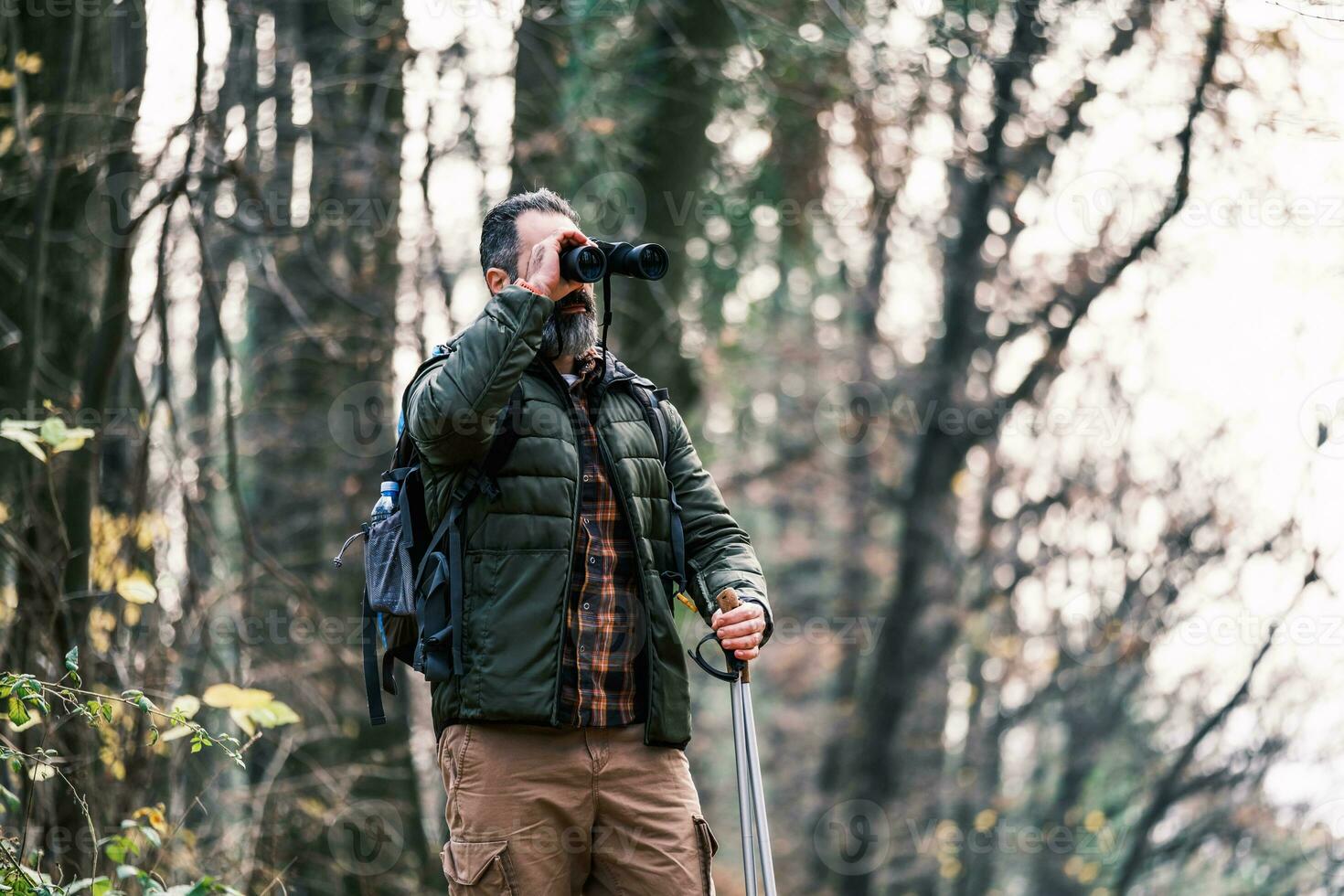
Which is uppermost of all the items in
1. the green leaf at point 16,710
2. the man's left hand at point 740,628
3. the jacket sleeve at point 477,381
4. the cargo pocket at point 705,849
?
the jacket sleeve at point 477,381

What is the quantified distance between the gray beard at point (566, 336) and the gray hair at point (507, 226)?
0.53 ft

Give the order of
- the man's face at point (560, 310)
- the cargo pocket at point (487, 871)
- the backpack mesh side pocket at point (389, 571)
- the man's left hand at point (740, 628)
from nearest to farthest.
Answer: the cargo pocket at point (487, 871)
the backpack mesh side pocket at point (389, 571)
the man's left hand at point (740, 628)
the man's face at point (560, 310)

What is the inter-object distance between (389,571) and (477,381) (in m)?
0.49

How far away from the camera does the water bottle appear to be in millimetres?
3254

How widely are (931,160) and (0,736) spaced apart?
8467mm

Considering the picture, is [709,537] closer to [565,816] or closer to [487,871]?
[565,816]

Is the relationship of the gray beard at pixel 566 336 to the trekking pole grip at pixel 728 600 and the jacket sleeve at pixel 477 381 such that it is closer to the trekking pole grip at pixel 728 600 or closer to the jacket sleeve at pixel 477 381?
the jacket sleeve at pixel 477 381

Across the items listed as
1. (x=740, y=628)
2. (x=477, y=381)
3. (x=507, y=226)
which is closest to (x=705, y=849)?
(x=740, y=628)

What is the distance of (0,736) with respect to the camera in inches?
157

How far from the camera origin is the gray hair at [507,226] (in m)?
3.42

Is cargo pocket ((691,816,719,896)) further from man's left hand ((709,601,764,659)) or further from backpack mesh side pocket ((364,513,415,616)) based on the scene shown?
backpack mesh side pocket ((364,513,415,616))

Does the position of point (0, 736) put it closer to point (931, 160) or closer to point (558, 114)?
point (558, 114)

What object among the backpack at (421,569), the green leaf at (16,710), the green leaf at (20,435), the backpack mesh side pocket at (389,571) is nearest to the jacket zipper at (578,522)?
the backpack at (421,569)

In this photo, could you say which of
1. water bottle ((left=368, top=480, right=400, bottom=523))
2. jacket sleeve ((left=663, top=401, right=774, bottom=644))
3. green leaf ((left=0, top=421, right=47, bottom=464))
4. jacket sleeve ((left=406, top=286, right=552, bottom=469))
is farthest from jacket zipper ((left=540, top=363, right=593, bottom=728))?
green leaf ((left=0, top=421, right=47, bottom=464))
